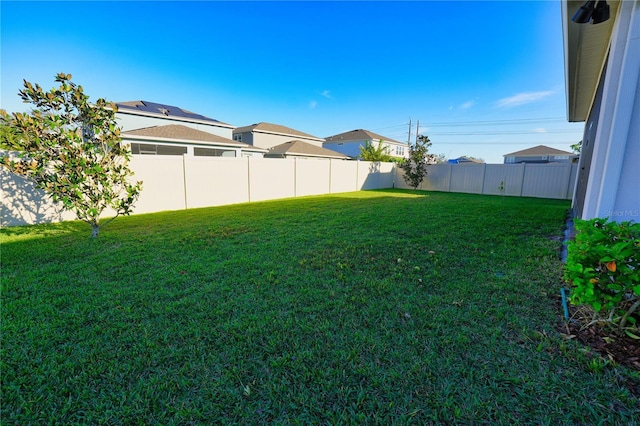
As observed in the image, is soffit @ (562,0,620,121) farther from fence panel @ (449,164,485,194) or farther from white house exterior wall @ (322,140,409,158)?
white house exterior wall @ (322,140,409,158)

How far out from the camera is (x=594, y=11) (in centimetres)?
287

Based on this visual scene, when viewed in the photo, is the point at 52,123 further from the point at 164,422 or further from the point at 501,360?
the point at 501,360

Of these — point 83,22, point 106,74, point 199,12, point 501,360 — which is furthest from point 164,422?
point 106,74

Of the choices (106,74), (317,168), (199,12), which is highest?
(199,12)

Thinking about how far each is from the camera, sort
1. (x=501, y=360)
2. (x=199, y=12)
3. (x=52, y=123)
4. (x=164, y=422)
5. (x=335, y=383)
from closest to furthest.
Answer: (x=164, y=422)
(x=335, y=383)
(x=501, y=360)
(x=52, y=123)
(x=199, y=12)

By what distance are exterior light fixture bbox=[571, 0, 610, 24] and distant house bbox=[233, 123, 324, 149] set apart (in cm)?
2452

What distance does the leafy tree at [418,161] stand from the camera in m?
15.9

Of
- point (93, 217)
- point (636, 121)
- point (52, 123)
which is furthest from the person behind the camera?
point (93, 217)

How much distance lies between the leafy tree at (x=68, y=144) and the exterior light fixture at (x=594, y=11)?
680 cm

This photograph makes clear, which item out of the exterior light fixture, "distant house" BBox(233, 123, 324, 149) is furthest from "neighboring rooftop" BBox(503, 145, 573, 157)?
the exterior light fixture

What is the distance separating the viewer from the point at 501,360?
185 centimetres

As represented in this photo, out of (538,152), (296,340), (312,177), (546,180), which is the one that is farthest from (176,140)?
(538,152)

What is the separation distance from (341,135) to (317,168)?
23.8 metres

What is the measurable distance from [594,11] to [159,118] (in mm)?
20137
